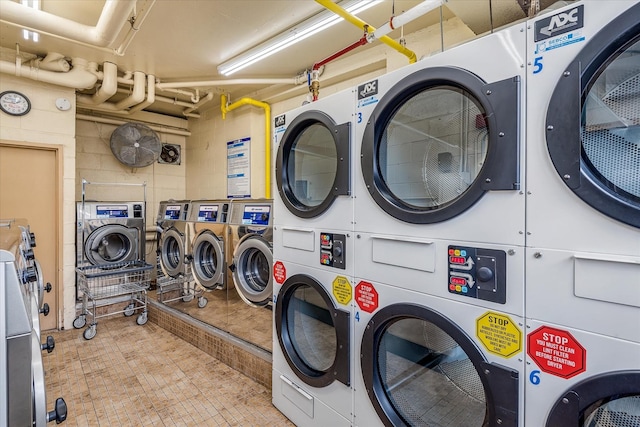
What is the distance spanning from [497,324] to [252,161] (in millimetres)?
3621

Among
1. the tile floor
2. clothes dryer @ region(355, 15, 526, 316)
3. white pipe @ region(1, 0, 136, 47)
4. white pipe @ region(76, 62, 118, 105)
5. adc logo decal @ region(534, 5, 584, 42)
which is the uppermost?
white pipe @ region(76, 62, 118, 105)

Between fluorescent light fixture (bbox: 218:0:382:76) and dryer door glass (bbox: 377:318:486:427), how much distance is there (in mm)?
2039

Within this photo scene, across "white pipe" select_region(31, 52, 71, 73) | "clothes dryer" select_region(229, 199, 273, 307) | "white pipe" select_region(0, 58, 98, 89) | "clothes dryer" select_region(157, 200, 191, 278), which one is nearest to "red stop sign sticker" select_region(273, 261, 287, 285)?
"clothes dryer" select_region(229, 199, 273, 307)

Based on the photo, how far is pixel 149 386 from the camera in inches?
92.2

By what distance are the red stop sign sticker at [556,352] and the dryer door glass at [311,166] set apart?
121 cm

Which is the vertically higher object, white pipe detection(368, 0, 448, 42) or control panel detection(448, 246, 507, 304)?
white pipe detection(368, 0, 448, 42)

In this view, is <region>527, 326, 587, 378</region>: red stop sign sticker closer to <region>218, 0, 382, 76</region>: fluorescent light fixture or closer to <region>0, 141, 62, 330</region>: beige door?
<region>218, 0, 382, 76</region>: fluorescent light fixture

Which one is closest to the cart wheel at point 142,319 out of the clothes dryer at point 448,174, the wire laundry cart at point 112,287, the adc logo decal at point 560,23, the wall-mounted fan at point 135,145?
the wire laundry cart at point 112,287

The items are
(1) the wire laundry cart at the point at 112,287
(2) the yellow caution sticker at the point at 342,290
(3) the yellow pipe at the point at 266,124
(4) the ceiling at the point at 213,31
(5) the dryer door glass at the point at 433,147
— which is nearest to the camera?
(5) the dryer door glass at the point at 433,147

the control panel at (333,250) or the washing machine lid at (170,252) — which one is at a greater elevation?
the control panel at (333,250)

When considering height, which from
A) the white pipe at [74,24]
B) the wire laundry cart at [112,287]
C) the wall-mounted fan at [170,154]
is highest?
the white pipe at [74,24]

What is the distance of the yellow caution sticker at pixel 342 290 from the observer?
1.57 metres

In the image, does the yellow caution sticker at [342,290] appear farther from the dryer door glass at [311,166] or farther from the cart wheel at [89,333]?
the cart wheel at [89,333]

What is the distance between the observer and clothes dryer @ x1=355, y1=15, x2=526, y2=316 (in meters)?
1.02
